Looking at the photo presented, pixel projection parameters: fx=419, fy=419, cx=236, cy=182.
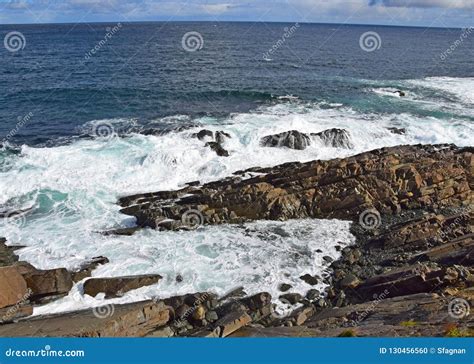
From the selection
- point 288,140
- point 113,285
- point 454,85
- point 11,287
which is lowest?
point 113,285

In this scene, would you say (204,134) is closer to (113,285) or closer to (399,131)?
(399,131)

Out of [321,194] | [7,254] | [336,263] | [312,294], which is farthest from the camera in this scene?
[321,194]

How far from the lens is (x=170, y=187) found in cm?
2753

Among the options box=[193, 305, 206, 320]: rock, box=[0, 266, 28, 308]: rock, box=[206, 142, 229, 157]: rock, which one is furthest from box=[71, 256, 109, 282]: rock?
box=[206, 142, 229, 157]: rock

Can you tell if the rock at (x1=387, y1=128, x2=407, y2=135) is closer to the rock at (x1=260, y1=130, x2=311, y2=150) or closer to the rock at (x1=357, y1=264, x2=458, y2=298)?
the rock at (x1=260, y1=130, x2=311, y2=150)

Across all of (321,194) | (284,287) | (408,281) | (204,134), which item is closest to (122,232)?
(284,287)

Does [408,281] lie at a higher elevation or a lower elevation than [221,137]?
lower

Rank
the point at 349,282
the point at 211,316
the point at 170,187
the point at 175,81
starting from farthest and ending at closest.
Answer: the point at 175,81
the point at 170,187
the point at 349,282
the point at 211,316

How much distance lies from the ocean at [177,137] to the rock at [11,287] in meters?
1.02

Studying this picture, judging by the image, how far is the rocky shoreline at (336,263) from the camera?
47.6ft

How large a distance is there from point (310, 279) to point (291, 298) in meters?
1.78

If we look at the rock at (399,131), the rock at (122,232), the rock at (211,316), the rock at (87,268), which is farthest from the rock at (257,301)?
the rock at (399,131)

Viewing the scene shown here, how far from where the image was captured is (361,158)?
2731 centimetres

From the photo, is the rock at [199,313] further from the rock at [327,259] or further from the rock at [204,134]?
the rock at [204,134]
